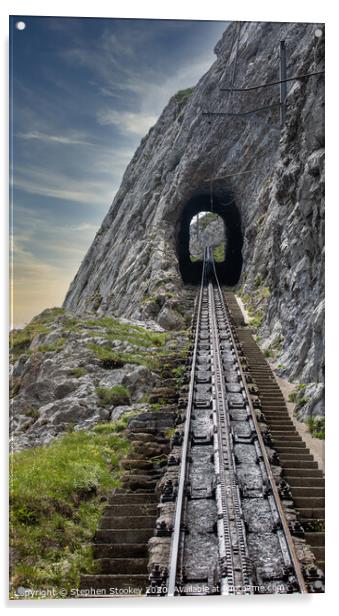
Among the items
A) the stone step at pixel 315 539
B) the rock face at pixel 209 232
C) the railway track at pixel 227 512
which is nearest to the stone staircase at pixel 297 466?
the stone step at pixel 315 539

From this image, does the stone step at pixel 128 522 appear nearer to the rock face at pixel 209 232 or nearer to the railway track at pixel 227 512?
the railway track at pixel 227 512

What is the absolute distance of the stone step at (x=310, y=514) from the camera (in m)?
8.23

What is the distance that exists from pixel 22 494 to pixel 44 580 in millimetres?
1415

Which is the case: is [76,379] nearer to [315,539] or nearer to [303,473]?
[303,473]

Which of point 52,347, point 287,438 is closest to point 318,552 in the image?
point 287,438

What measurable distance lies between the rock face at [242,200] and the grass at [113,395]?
433cm

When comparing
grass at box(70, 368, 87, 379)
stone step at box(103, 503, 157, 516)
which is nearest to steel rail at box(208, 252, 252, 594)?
stone step at box(103, 503, 157, 516)

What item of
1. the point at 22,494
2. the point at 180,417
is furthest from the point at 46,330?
the point at 22,494

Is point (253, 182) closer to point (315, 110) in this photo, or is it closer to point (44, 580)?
point (315, 110)

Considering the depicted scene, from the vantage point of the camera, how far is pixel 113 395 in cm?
1380

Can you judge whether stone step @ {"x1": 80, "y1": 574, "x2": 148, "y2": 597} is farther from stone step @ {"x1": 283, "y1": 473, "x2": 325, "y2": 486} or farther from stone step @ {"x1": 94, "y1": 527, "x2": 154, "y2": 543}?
stone step @ {"x1": 283, "y1": 473, "x2": 325, "y2": 486}

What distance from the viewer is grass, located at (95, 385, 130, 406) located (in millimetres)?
13703

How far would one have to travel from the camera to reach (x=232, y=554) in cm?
683

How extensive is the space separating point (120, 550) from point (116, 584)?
419mm
